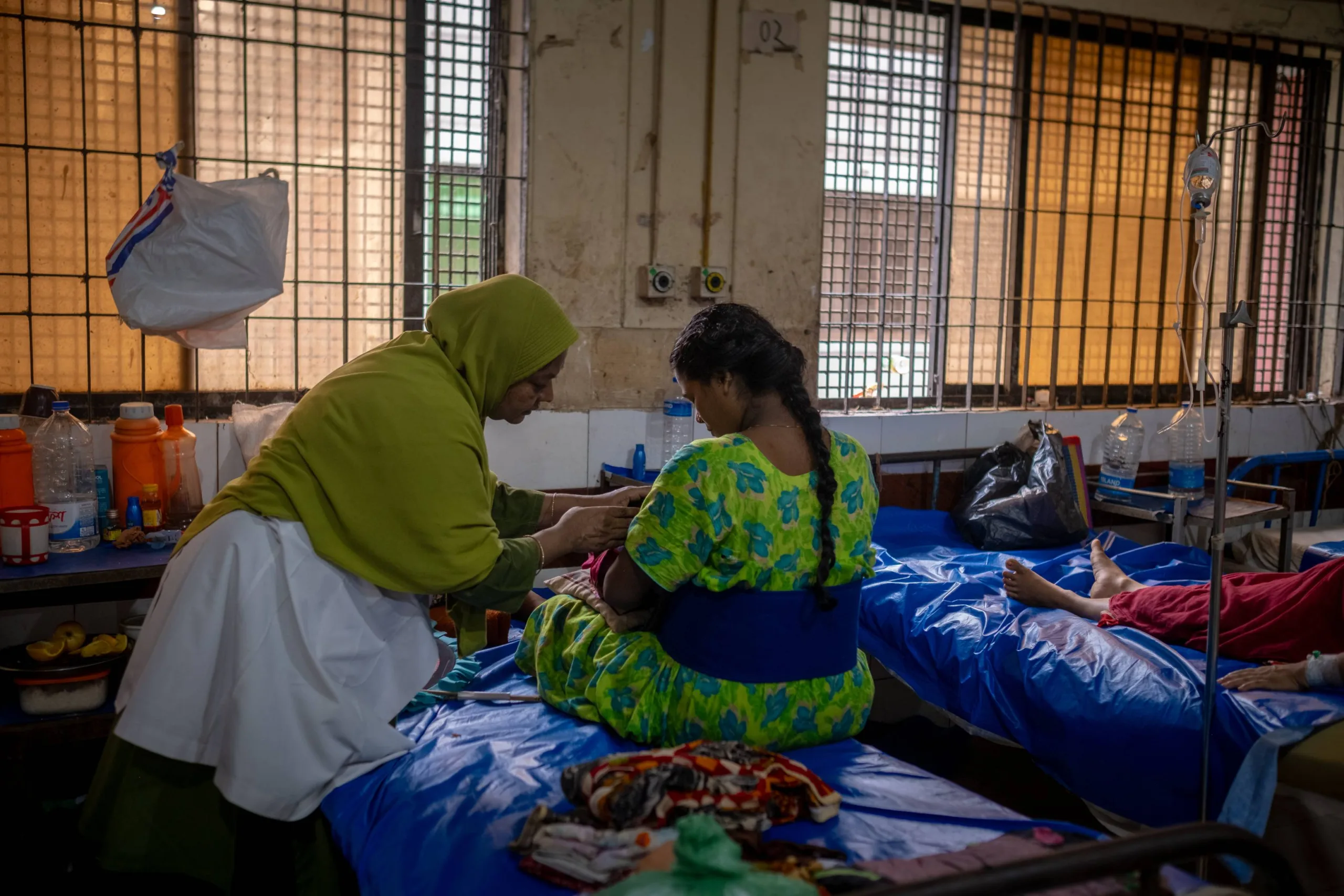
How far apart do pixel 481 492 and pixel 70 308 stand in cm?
200

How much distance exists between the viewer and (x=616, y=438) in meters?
4.05

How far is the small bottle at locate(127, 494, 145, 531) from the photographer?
123 inches

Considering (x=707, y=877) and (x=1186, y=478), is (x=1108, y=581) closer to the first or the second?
(x=1186, y=478)

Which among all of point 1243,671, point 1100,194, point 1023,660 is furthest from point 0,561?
point 1100,194

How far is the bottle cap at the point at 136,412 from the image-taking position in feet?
10.4

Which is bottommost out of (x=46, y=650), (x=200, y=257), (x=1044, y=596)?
(x=46, y=650)

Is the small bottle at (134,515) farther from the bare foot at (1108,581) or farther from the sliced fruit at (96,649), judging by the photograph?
the bare foot at (1108,581)

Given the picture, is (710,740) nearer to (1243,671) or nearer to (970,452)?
(1243,671)

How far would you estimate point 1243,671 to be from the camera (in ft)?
9.16

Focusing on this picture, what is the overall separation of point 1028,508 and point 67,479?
3.30 metres

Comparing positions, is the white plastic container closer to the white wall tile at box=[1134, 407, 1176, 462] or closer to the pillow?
the pillow

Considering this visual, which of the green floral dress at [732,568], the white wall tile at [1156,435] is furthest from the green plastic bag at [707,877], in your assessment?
the white wall tile at [1156,435]

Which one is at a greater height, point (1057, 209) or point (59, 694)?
point (1057, 209)

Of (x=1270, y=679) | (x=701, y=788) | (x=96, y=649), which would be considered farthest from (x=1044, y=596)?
(x=96, y=649)
